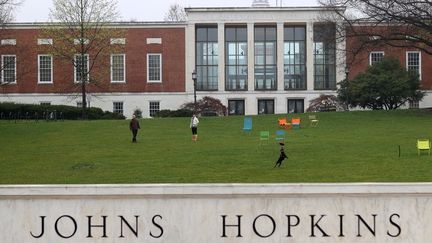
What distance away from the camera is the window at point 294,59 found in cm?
7275

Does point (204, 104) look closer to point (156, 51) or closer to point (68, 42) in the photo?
point (156, 51)

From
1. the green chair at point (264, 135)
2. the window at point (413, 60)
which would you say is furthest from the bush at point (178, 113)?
the green chair at point (264, 135)

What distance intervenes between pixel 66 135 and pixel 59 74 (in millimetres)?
36130

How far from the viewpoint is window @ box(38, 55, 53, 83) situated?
7206cm

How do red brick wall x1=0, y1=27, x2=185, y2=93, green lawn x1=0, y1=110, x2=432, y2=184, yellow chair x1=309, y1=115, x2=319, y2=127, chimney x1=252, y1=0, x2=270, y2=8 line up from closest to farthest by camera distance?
green lawn x1=0, y1=110, x2=432, y2=184 → yellow chair x1=309, y1=115, x2=319, y2=127 → red brick wall x1=0, y1=27, x2=185, y2=93 → chimney x1=252, y1=0, x2=270, y2=8

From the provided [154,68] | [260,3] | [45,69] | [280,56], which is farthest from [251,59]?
[45,69]

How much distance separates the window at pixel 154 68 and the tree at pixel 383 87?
19681 millimetres

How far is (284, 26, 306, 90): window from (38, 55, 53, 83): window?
24.1m

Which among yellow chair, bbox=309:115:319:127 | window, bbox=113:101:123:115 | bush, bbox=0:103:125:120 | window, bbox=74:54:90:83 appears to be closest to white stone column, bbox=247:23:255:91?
window, bbox=113:101:123:115

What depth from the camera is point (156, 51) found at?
237 ft

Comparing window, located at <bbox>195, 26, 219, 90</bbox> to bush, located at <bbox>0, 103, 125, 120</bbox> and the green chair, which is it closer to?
bush, located at <bbox>0, 103, 125, 120</bbox>

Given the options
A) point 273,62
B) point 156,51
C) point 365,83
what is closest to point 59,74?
point 156,51

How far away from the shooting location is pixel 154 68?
72.6m

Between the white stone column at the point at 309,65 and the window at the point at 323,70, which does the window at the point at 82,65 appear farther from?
the window at the point at 323,70
